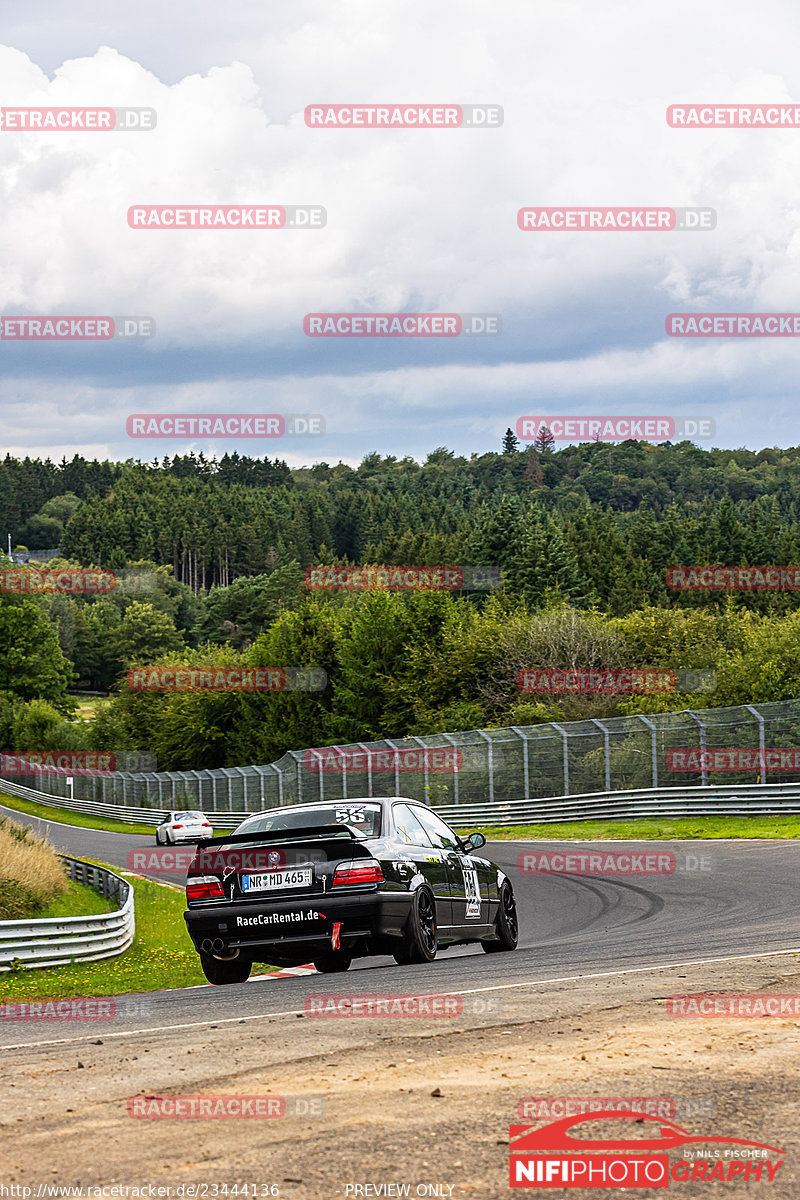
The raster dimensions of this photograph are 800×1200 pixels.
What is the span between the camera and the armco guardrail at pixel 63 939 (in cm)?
1419

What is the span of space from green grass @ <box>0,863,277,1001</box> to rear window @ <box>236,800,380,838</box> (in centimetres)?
254

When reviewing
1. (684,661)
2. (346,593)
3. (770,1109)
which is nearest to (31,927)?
(770,1109)

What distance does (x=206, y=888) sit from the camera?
34.9 ft

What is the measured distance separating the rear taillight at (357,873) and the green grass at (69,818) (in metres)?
49.1

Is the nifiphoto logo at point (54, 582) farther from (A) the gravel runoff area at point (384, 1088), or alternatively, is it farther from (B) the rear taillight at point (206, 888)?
(A) the gravel runoff area at point (384, 1088)

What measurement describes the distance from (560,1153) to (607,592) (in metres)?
115

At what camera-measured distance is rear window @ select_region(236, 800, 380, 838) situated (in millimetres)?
10758

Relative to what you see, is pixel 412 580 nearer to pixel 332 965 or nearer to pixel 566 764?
pixel 566 764

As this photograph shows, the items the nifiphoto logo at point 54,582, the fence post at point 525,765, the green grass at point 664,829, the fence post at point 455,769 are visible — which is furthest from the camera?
the nifiphoto logo at point 54,582

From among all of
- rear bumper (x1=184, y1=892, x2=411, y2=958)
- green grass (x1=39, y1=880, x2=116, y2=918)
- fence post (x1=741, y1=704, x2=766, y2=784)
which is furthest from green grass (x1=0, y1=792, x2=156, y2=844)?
rear bumper (x1=184, y1=892, x2=411, y2=958)

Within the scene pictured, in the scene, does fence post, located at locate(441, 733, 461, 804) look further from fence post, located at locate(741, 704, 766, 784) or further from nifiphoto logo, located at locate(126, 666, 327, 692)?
nifiphoto logo, located at locate(126, 666, 327, 692)

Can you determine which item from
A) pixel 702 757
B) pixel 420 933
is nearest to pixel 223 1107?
pixel 420 933

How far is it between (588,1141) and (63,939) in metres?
11.3

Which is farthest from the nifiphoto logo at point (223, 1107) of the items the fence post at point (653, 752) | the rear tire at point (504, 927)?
the fence post at point (653, 752)
